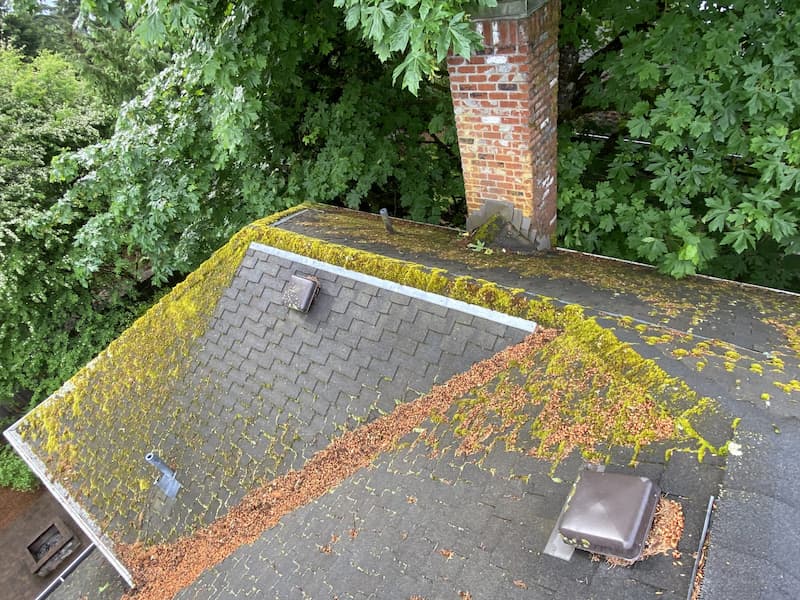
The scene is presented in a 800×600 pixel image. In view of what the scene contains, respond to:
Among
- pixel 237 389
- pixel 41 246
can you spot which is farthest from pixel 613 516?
pixel 41 246

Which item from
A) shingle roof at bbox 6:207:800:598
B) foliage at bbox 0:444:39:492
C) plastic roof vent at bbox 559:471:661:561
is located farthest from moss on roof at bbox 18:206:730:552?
foliage at bbox 0:444:39:492

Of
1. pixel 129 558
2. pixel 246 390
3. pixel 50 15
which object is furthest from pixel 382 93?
pixel 50 15

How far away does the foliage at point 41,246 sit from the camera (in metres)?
9.62

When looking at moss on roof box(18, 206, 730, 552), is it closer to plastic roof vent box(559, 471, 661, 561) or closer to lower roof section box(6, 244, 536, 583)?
lower roof section box(6, 244, 536, 583)

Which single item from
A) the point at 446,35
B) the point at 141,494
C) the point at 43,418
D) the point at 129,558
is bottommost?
the point at 129,558

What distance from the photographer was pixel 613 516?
7.24ft

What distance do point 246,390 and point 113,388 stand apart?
209 centimetres

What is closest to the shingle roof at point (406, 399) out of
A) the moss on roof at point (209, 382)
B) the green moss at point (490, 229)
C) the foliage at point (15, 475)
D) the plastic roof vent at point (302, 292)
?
the moss on roof at point (209, 382)

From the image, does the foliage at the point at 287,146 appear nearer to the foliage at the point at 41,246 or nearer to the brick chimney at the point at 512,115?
the brick chimney at the point at 512,115

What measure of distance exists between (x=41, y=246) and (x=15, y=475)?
20.3ft

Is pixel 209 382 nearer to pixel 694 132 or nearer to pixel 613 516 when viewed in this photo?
pixel 613 516

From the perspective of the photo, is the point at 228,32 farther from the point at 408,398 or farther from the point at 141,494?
the point at 141,494

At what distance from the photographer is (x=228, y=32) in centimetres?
505

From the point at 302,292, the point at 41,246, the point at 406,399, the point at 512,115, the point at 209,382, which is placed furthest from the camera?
the point at 41,246
